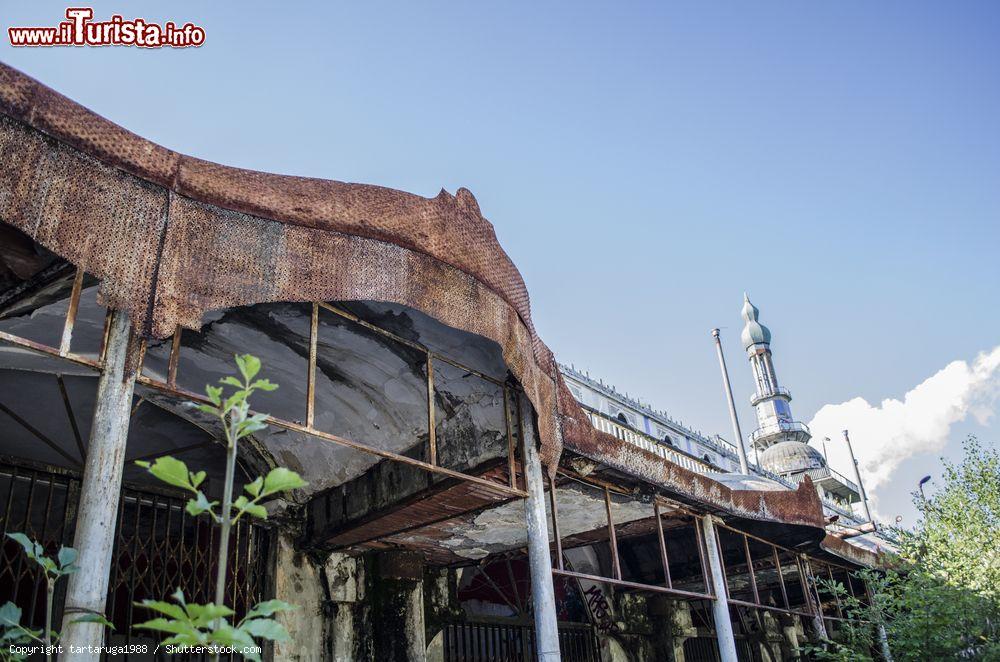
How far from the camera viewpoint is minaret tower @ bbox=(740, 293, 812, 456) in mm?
55522

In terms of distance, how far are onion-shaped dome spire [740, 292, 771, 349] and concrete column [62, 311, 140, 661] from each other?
61013mm

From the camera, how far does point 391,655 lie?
841cm

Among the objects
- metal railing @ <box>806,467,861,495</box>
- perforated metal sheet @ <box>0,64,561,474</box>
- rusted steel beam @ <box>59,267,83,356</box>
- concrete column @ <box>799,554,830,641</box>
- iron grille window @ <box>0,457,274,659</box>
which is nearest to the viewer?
rusted steel beam @ <box>59,267,83,356</box>

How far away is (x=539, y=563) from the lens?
19.9 ft

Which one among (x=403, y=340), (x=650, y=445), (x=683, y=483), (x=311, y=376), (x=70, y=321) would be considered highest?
(x=650, y=445)

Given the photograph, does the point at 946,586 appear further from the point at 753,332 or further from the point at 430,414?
the point at 753,332

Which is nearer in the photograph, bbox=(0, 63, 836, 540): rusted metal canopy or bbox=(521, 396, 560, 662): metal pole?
bbox=(0, 63, 836, 540): rusted metal canopy

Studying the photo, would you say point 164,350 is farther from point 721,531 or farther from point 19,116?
point 721,531

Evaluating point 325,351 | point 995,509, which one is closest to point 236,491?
point 325,351

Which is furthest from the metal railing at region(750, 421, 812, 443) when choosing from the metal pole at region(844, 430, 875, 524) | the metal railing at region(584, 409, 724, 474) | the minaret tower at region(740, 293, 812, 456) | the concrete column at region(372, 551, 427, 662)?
the concrete column at region(372, 551, 427, 662)

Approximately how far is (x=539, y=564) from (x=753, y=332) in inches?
2300

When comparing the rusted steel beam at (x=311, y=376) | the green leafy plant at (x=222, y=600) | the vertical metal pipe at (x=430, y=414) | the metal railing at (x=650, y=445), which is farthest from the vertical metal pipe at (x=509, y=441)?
the metal railing at (x=650, y=445)

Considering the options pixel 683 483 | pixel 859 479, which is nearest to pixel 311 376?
pixel 683 483

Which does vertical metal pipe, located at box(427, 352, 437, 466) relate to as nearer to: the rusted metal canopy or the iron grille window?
the rusted metal canopy
